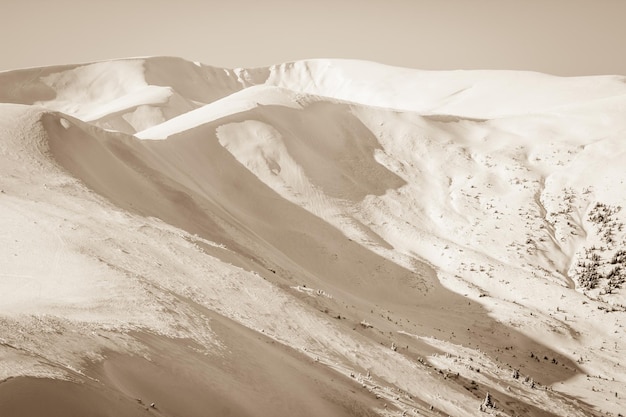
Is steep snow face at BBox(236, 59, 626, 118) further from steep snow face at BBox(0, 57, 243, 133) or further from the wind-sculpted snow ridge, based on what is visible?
steep snow face at BBox(0, 57, 243, 133)

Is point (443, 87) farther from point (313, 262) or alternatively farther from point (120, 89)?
point (313, 262)

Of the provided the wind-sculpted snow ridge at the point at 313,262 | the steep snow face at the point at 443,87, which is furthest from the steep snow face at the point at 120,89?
the wind-sculpted snow ridge at the point at 313,262

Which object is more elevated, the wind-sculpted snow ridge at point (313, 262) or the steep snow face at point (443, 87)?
the steep snow face at point (443, 87)

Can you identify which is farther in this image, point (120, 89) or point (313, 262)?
point (120, 89)

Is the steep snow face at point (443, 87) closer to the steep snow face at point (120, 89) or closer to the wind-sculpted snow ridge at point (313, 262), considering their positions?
the wind-sculpted snow ridge at point (313, 262)

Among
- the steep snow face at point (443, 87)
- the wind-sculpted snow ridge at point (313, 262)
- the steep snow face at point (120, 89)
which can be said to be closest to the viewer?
the wind-sculpted snow ridge at point (313, 262)

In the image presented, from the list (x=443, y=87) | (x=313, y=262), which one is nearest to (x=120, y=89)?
(x=443, y=87)

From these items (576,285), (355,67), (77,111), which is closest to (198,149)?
(576,285)

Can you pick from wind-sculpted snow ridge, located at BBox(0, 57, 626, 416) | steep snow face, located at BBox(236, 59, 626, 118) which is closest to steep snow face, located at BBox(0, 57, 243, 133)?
steep snow face, located at BBox(236, 59, 626, 118)
